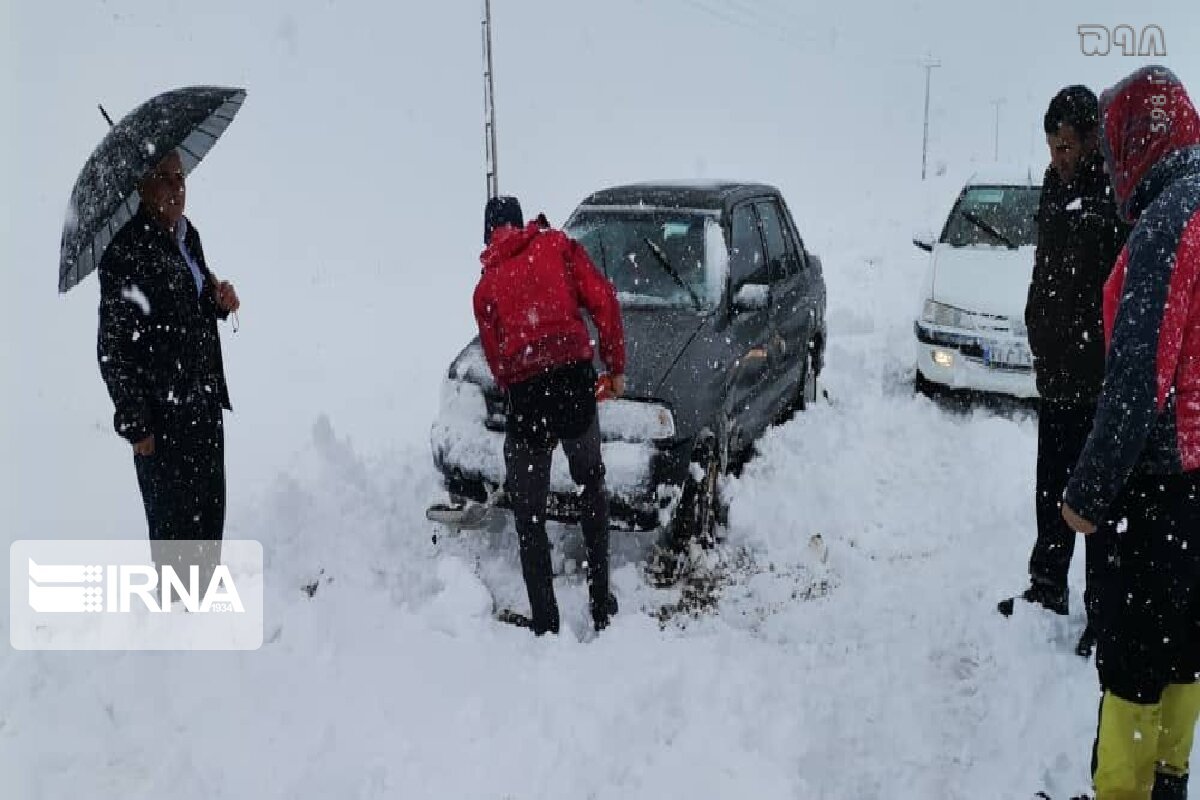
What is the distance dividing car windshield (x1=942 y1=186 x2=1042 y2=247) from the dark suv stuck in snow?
210 centimetres

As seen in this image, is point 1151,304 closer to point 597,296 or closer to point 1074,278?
point 1074,278

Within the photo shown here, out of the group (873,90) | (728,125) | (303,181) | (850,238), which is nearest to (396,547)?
(303,181)

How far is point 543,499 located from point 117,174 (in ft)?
6.97

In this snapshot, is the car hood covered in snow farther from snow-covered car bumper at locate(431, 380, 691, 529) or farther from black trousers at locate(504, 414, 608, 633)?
black trousers at locate(504, 414, 608, 633)

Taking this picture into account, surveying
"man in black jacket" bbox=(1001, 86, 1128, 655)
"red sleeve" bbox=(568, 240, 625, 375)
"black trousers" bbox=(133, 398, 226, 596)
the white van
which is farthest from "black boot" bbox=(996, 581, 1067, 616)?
"black trousers" bbox=(133, 398, 226, 596)

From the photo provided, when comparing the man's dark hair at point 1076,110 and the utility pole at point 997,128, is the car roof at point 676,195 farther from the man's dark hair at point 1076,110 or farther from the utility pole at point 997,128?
the utility pole at point 997,128

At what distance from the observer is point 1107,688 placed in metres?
2.49

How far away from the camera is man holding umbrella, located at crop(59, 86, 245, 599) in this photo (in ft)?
11.0

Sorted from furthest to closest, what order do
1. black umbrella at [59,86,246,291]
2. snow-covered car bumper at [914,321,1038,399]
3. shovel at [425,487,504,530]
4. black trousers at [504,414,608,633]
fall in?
snow-covered car bumper at [914,321,1038,399] < shovel at [425,487,504,530] < black trousers at [504,414,608,633] < black umbrella at [59,86,246,291]

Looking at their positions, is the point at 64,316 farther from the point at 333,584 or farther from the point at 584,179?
the point at 584,179

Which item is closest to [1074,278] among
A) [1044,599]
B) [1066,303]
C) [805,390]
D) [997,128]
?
[1066,303]

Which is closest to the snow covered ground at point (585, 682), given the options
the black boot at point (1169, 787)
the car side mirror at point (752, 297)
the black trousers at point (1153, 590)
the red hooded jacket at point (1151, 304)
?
the black boot at point (1169, 787)

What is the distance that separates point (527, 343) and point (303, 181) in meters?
14.2

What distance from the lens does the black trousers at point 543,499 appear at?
12.7 ft
